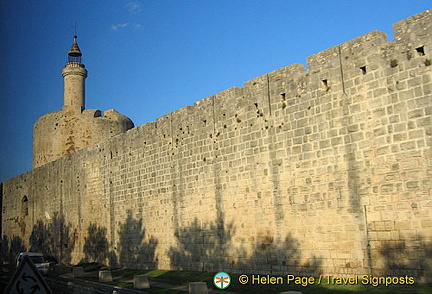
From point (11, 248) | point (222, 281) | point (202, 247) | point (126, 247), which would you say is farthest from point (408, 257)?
point (11, 248)

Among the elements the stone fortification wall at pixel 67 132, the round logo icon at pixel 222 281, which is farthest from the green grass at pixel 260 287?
the stone fortification wall at pixel 67 132

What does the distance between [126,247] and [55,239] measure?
9.48 m

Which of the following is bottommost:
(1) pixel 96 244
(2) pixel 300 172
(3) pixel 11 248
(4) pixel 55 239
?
(3) pixel 11 248

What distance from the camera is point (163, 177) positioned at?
1830 cm

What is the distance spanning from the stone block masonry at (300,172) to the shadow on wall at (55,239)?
616cm

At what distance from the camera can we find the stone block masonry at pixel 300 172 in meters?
9.95

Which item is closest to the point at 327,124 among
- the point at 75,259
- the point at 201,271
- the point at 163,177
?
the point at 201,271

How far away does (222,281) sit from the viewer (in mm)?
12812

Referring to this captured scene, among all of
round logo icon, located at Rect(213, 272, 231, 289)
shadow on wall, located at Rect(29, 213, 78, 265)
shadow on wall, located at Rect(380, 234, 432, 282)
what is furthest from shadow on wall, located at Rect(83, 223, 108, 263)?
shadow on wall, located at Rect(380, 234, 432, 282)

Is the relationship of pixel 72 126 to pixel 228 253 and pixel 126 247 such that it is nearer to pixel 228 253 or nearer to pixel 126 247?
pixel 126 247

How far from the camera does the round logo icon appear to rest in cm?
1245

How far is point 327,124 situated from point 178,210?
750 cm

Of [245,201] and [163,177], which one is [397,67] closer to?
[245,201]

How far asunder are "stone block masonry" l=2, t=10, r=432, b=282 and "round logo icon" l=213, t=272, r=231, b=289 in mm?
755
